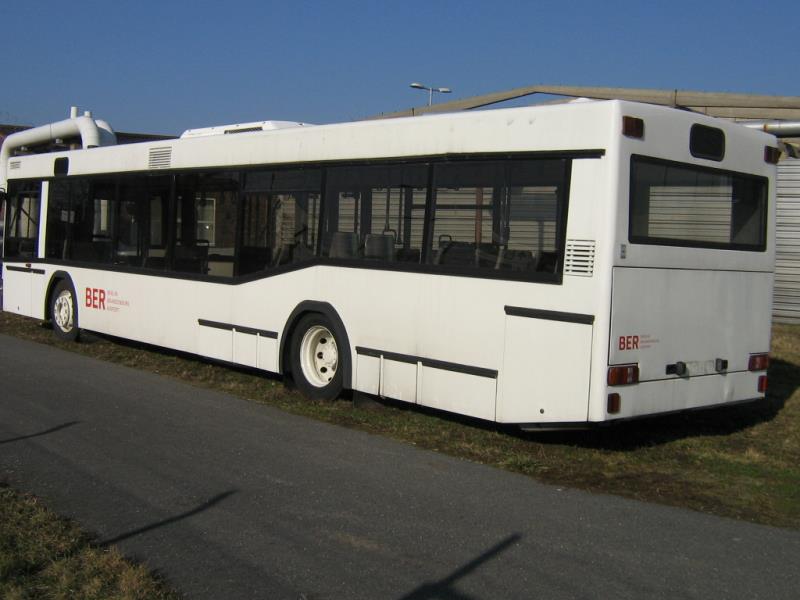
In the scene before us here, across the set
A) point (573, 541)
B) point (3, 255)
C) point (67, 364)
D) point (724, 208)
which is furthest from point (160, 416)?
point (3, 255)

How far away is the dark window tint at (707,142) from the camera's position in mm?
8000

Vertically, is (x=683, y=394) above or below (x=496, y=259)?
below

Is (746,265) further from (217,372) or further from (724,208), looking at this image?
(217,372)

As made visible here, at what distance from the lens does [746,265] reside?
28.3ft

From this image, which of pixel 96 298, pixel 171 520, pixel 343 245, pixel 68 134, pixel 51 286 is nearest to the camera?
pixel 171 520

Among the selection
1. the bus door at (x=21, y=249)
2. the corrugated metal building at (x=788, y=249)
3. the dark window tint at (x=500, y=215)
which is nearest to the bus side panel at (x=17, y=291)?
the bus door at (x=21, y=249)

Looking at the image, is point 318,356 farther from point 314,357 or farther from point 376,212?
point 376,212

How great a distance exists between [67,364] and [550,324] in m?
7.47

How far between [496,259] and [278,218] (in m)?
3.32

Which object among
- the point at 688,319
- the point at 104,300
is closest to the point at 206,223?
the point at 104,300

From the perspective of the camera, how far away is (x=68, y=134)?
679 inches

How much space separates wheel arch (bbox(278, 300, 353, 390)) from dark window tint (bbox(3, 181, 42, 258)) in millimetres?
6905

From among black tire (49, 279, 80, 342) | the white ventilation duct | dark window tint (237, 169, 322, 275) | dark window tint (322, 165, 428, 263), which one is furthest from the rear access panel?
the white ventilation duct

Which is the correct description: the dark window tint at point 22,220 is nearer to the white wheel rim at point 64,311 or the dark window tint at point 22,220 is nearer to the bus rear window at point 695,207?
the white wheel rim at point 64,311
